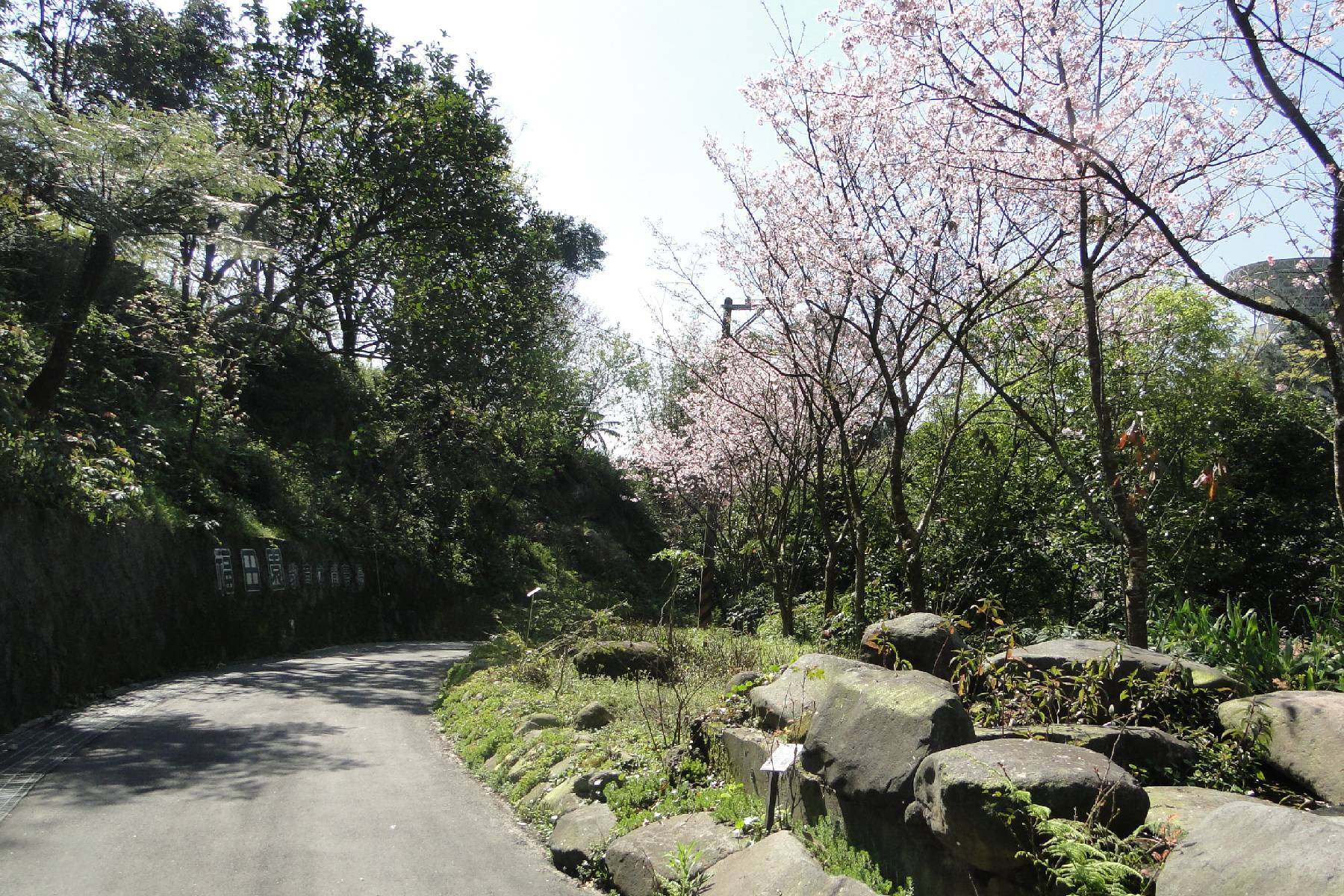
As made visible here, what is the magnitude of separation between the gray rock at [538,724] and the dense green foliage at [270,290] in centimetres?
604

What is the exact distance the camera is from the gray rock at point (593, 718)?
25.4 feet

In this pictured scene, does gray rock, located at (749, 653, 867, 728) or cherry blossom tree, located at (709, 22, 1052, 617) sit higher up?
cherry blossom tree, located at (709, 22, 1052, 617)

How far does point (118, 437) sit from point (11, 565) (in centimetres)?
671

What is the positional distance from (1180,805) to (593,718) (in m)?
4.91

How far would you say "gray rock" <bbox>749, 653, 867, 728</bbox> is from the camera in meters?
5.37

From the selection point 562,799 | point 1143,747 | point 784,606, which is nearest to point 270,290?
point 784,606

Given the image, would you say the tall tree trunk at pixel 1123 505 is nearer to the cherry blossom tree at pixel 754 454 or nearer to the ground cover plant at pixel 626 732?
the ground cover plant at pixel 626 732

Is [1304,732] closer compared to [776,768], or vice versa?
[1304,732]

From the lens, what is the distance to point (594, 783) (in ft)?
21.0

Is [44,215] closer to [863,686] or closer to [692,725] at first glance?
[692,725]

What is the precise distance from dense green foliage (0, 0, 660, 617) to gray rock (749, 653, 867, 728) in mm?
8248

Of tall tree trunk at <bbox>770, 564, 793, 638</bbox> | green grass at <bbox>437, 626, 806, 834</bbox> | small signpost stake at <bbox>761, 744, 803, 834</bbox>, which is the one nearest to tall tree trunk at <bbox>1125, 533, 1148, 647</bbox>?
green grass at <bbox>437, 626, 806, 834</bbox>

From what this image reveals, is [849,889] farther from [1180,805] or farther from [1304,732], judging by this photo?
[1304,732]

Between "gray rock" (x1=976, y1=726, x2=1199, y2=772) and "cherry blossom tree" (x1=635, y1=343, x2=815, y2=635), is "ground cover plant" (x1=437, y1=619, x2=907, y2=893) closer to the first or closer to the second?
"gray rock" (x1=976, y1=726, x2=1199, y2=772)
